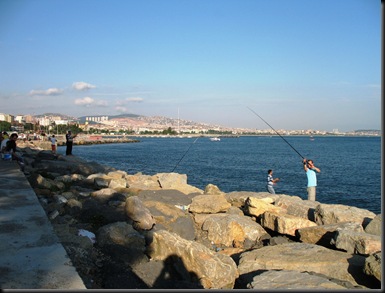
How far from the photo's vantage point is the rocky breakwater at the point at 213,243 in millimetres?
5031

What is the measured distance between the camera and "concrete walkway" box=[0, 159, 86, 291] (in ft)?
10.6

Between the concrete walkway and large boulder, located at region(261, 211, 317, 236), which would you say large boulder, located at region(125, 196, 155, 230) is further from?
large boulder, located at region(261, 211, 317, 236)

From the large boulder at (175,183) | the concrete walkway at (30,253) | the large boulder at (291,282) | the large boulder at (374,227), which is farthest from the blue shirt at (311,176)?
the concrete walkway at (30,253)

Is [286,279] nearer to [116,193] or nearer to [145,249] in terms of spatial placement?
[145,249]

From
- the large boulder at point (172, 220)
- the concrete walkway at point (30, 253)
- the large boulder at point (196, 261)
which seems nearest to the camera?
the concrete walkway at point (30, 253)

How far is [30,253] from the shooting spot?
12.7ft

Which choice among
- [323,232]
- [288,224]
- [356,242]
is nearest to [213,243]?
[288,224]

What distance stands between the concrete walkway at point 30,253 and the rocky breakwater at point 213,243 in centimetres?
44

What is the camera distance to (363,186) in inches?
902

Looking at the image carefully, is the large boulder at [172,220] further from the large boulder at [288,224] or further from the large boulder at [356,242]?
the large boulder at [356,242]

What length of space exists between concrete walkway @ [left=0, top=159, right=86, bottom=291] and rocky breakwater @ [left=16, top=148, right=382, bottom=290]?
44 centimetres

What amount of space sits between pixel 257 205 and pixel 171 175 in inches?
171

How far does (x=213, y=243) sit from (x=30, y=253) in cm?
521

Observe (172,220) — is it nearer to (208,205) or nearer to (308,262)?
(208,205)
